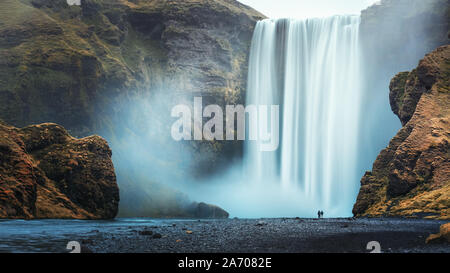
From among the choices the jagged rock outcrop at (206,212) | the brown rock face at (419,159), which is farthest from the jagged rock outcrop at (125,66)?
the brown rock face at (419,159)

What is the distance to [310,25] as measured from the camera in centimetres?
5831

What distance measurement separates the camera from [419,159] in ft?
99.7

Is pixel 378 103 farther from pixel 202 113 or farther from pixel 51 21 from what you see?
pixel 51 21

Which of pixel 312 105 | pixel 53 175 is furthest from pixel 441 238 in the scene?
pixel 312 105

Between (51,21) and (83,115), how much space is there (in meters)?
14.6

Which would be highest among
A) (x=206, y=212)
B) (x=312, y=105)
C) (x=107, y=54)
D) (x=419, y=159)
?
(x=107, y=54)

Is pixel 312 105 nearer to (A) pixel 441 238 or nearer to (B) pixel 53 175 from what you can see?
(B) pixel 53 175

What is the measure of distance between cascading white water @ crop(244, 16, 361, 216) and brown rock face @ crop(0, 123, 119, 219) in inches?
1085

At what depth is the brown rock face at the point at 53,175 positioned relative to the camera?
24.8 meters

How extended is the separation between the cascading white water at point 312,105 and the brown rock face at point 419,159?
14.1m

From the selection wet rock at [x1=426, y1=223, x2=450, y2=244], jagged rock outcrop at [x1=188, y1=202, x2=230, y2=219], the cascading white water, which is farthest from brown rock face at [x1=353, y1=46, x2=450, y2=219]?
jagged rock outcrop at [x1=188, y1=202, x2=230, y2=219]

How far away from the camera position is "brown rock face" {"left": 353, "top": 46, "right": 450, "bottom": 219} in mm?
27719

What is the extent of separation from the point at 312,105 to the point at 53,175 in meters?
35.9

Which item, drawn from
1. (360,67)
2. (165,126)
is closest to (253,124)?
(165,126)
